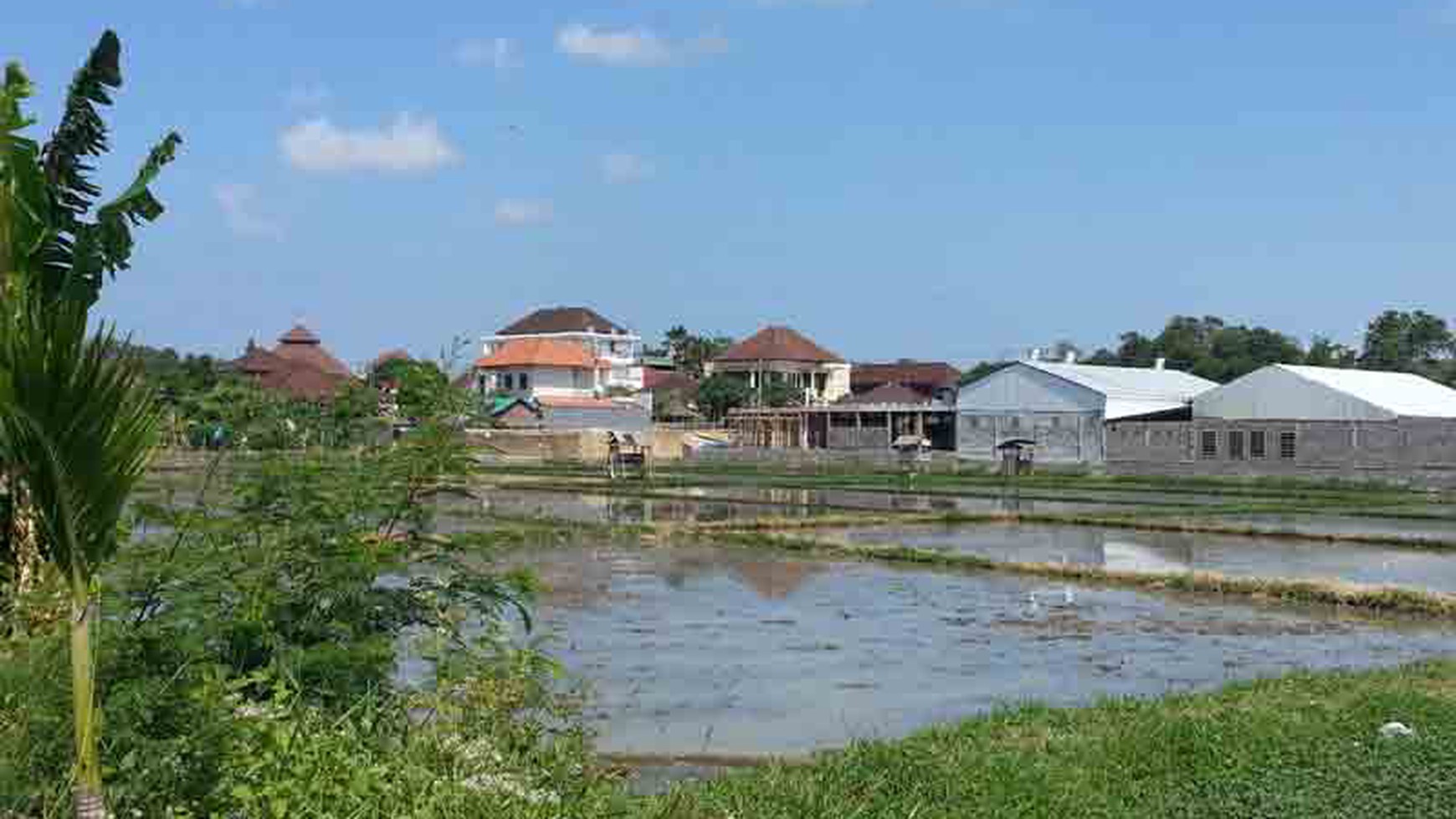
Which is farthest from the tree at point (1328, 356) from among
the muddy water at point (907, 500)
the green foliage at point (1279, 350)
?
the muddy water at point (907, 500)

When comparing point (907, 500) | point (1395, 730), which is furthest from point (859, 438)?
point (1395, 730)

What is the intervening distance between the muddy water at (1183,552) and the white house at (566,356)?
42414mm

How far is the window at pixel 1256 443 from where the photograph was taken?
49969mm

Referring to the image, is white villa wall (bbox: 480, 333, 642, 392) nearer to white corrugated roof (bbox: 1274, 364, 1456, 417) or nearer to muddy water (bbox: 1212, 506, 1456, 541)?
white corrugated roof (bbox: 1274, 364, 1456, 417)

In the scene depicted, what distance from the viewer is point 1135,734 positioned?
27.1 feet

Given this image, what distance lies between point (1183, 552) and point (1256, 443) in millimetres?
27643

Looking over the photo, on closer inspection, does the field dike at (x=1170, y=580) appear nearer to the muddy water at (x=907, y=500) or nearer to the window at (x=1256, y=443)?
the muddy water at (x=907, y=500)

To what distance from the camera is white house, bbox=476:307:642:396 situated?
81562mm

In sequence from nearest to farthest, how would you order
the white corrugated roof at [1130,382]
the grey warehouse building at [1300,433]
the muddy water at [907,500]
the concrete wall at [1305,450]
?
the muddy water at [907,500] < the concrete wall at [1305,450] < the grey warehouse building at [1300,433] < the white corrugated roof at [1130,382]

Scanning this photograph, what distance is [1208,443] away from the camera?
50969 mm

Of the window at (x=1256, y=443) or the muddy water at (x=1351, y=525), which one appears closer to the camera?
the muddy water at (x=1351, y=525)

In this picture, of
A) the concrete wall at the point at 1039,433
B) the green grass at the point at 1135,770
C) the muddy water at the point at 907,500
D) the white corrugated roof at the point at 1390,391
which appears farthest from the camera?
the concrete wall at the point at 1039,433

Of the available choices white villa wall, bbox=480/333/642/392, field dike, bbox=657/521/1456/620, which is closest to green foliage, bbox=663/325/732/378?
white villa wall, bbox=480/333/642/392

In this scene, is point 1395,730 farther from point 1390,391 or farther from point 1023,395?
point 1023,395
